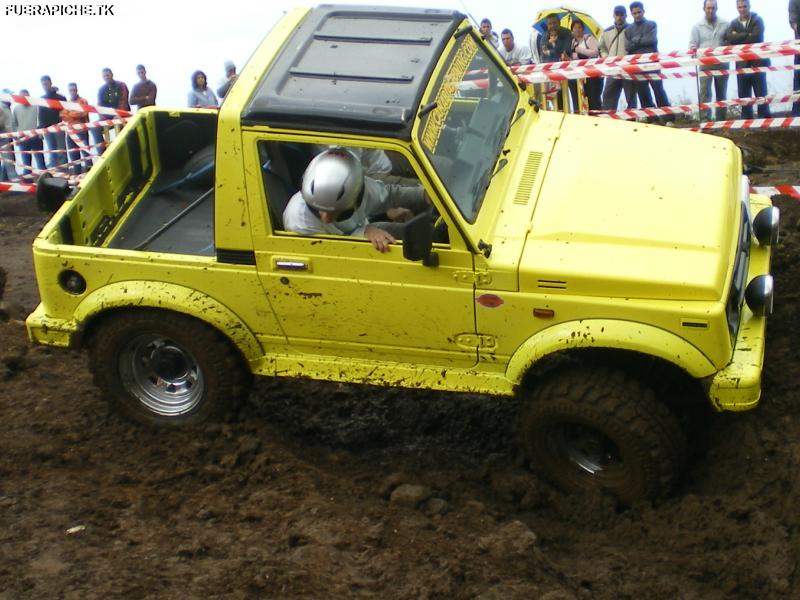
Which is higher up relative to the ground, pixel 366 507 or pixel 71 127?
pixel 71 127

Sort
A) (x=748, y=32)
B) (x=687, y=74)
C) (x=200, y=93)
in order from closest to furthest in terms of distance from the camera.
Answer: (x=687, y=74)
(x=748, y=32)
(x=200, y=93)

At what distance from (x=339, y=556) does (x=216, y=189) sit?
1.85 meters

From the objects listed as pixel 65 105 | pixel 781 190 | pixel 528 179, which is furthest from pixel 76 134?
pixel 528 179

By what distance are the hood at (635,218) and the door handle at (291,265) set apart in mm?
1075

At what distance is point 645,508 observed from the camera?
5.26 meters

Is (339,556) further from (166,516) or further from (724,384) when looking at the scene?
(724,384)

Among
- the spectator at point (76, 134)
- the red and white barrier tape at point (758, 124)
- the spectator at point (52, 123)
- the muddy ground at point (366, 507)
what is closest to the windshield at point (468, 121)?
the muddy ground at point (366, 507)

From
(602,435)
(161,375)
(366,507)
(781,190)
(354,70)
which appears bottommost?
(366,507)

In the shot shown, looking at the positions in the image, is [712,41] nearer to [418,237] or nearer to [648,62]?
[648,62]

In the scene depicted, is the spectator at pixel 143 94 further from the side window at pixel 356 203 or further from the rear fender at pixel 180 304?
the side window at pixel 356 203

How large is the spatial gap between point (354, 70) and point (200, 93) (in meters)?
7.34

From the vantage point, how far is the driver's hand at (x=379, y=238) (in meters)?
5.12

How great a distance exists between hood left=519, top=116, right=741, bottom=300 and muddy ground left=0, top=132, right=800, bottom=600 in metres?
1.03

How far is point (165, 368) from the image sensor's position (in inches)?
240
